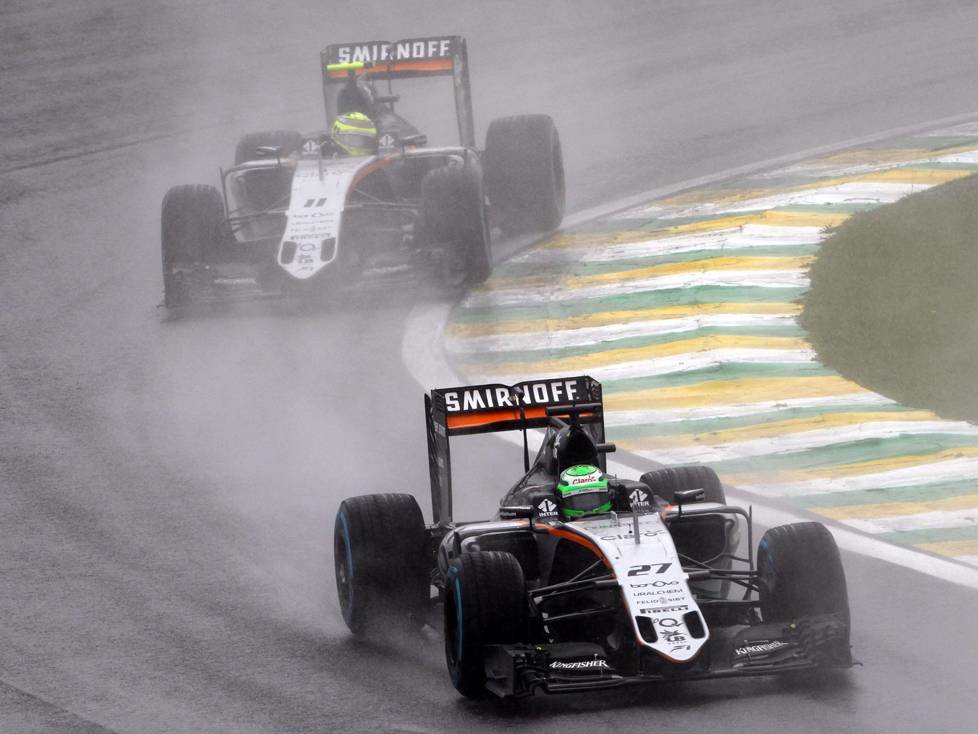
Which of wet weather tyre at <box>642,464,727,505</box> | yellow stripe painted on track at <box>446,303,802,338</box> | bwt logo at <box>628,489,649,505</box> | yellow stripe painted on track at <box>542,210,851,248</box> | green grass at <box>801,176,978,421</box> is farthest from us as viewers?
yellow stripe painted on track at <box>542,210,851,248</box>

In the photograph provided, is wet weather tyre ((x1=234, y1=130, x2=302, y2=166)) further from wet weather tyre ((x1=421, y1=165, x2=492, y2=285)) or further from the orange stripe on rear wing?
wet weather tyre ((x1=421, y1=165, x2=492, y2=285))

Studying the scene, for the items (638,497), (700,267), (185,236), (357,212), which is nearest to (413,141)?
(357,212)

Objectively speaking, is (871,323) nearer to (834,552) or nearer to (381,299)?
(381,299)

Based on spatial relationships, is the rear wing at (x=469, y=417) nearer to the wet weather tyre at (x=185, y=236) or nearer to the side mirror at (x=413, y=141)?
the wet weather tyre at (x=185, y=236)

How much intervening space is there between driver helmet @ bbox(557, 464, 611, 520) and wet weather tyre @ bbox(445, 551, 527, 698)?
63cm

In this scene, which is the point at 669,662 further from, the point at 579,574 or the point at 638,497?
the point at 638,497

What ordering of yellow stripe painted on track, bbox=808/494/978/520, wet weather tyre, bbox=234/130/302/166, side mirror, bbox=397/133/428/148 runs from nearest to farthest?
yellow stripe painted on track, bbox=808/494/978/520, side mirror, bbox=397/133/428/148, wet weather tyre, bbox=234/130/302/166

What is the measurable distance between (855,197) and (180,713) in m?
11.5

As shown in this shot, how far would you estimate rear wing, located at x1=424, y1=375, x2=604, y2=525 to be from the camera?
9422 millimetres

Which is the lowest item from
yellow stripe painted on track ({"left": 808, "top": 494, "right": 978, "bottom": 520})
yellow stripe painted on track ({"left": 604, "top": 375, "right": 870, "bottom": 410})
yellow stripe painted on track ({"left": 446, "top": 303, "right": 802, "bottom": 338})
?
yellow stripe painted on track ({"left": 808, "top": 494, "right": 978, "bottom": 520})

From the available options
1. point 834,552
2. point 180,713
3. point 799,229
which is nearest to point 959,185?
point 799,229

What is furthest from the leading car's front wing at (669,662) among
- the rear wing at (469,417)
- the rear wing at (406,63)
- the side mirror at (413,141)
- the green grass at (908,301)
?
the rear wing at (406,63)

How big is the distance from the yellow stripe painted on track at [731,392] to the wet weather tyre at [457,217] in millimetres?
3562

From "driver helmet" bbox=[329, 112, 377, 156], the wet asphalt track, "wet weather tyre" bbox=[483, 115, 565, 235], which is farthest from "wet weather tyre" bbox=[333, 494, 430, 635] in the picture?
"wet weather tyre" bbox=[483, 115, 565, 235]
